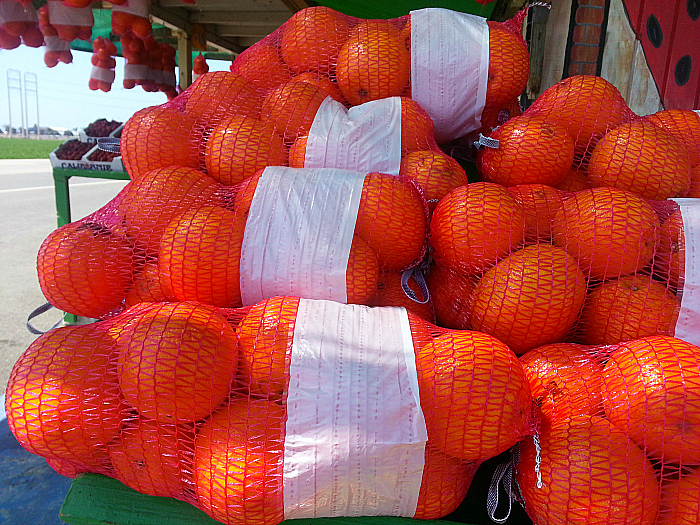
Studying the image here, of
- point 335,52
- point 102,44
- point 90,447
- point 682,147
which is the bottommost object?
point 90,447

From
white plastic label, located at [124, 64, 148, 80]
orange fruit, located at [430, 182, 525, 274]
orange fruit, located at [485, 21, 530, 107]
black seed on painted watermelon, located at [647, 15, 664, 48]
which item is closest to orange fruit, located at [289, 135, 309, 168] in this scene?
orange fruit, located at [430, 182, 525, 274]

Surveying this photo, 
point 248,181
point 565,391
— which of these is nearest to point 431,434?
point 565,391

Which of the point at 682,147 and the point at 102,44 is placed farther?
the point at 102,44

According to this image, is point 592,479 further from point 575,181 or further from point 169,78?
point 169,78

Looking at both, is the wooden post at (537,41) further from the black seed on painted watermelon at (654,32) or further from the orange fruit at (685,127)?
the orange fruit at (685,127)

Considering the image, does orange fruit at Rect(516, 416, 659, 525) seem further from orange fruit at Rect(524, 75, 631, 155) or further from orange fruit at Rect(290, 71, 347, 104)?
orange fruit at Rect(290, 71, 347, 104)

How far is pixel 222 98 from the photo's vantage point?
63.6 inches

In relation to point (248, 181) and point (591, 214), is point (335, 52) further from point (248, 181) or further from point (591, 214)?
point (591, 214)

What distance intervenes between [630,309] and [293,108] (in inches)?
43.0

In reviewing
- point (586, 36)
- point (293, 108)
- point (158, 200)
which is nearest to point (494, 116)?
point (293, 108)

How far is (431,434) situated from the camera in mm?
948

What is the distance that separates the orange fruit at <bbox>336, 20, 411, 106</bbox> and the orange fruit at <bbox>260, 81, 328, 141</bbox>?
0.50ft

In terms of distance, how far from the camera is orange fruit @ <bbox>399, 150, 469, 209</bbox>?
139cm

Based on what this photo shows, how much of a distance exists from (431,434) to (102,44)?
→ 25.8 feet
